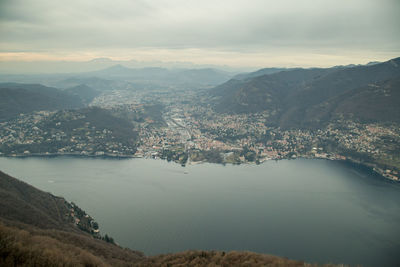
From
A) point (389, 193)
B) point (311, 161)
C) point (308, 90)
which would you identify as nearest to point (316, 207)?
point (389, 193)

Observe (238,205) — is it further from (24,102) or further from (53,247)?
(24,102)

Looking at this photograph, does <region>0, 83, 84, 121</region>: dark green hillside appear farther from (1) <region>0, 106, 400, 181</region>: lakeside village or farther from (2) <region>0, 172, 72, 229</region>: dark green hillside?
(2) <region>0, 172, 72, 229</region>: dark green hillside

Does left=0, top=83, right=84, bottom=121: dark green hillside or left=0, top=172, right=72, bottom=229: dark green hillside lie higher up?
left=0, top=83, right=84, bottom=121: dark green hillside

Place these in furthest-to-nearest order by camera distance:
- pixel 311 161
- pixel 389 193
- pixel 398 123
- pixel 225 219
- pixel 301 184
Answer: pixel 398 123, pixel 311 161, pixel 301 184, pixel 389 193, pixel 225 219

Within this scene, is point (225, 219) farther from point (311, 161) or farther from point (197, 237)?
point (311, 161)

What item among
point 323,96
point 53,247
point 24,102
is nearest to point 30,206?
point 53,247

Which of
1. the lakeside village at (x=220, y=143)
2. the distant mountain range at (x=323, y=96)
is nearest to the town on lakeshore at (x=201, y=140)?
the lakeside village at (x=220, y=143)

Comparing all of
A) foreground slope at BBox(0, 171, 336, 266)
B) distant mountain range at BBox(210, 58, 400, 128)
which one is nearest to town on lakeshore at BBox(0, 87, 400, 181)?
distant mountain range at BBox(210, 58, 400, 128)
